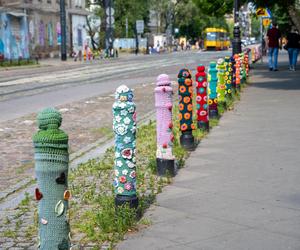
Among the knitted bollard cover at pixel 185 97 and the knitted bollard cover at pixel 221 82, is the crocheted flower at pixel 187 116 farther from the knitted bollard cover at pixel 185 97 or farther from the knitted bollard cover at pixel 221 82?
the knitted bollard cover at pixel 221 82

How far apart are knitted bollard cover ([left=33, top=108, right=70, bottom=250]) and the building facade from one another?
153 ft

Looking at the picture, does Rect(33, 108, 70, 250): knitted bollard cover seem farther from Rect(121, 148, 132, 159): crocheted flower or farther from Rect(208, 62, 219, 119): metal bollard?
Rect(208, 62, 219, 119): metal bollard

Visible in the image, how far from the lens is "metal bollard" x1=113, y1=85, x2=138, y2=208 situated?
5293 mm

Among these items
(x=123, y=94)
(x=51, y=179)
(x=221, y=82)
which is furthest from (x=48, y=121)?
(x=221, y=82)

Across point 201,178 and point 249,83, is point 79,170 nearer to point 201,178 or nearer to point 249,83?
point 201,178

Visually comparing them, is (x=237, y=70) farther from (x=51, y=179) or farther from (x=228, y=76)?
(x=51, y=179)

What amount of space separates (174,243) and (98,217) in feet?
2.48

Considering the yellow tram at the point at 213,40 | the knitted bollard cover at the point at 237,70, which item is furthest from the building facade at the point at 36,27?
the knitted bollard cover at the point at 237,70

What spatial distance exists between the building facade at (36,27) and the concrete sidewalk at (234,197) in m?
42.2

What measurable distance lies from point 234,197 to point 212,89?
5.29m

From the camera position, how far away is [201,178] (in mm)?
6988

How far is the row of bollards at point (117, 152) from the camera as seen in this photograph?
374cm

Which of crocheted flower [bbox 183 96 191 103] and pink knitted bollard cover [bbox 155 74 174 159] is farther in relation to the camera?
crocheted flower [bbox 183 96 191 103]

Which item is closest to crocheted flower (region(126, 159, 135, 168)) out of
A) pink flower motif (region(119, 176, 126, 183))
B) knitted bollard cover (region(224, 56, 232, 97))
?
pink flower motif (region(119, 176, 126, 183))
